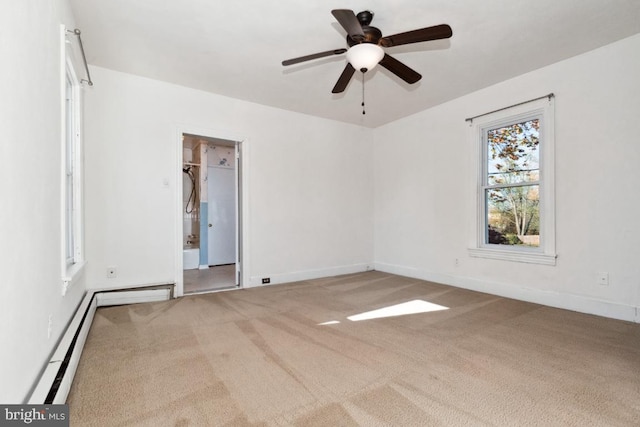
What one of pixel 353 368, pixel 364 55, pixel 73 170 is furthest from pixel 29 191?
pixel 364 55

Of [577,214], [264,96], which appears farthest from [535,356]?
[264,96]

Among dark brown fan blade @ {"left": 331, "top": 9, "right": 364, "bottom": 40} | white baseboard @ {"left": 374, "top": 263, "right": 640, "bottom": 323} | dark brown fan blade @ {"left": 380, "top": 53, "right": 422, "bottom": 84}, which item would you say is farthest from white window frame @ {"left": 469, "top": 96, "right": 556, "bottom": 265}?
dark brown fan blade @ {"left": 331, "top": 9, "right": 364, "bottom": 40}

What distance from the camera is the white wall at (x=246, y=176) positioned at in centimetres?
355

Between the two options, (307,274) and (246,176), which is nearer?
(246,176)

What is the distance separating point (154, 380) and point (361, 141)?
194 inches

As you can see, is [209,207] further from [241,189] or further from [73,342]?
[73,342]

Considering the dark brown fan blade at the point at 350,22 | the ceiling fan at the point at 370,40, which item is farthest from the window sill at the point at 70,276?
the dark brown fan blade at the point at 350,22

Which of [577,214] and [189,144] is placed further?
[189,144]

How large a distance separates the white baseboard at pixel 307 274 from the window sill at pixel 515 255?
6.51 feet

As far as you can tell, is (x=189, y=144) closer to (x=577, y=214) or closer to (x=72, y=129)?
(x=72, y=129)

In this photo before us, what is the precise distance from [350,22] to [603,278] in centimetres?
352

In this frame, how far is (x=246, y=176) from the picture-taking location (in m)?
4.48

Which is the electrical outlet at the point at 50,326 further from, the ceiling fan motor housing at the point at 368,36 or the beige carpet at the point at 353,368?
the ceiling fan motor housing at the point at 368,36

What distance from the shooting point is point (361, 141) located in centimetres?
577
